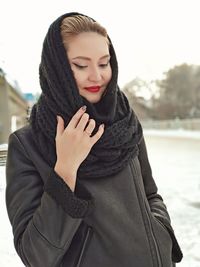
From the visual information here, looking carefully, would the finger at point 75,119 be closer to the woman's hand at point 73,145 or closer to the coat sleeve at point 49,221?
the woman's hand at point 73,145

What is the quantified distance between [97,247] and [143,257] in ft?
0.50

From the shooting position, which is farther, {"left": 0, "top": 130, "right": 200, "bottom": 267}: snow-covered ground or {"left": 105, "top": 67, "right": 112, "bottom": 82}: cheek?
{"left": 0, "top": 130, "right": 200, "bottom": 267}: snow-covered ground

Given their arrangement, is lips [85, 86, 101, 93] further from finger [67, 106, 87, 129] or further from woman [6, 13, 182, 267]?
finger [67, 106, 87, 129]

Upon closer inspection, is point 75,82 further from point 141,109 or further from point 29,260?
point 141,109

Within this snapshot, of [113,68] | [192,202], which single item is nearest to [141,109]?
[192,202]

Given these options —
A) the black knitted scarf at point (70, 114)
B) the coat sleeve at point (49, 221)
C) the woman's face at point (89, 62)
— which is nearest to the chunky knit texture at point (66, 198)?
the coat sleeve at point (49, 221)

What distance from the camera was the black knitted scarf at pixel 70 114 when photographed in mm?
1287

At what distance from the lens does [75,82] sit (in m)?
1.30

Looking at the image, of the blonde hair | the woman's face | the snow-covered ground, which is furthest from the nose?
the snow-covered ground

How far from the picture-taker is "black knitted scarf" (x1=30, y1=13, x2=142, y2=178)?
1.29m

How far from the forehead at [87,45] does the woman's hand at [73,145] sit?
21cm

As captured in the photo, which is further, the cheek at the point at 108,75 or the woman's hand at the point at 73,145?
the cheek at the point at 108,75

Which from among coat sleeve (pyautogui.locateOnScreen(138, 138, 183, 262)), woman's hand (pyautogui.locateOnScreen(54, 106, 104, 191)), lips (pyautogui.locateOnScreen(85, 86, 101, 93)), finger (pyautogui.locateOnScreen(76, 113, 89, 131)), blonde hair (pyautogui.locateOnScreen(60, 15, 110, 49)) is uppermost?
blonde hair (pyautogui.locateOnScreen(60, 15, 110, 49))

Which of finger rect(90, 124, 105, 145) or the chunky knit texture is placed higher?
finger rect(90, 124, 105, 145)
